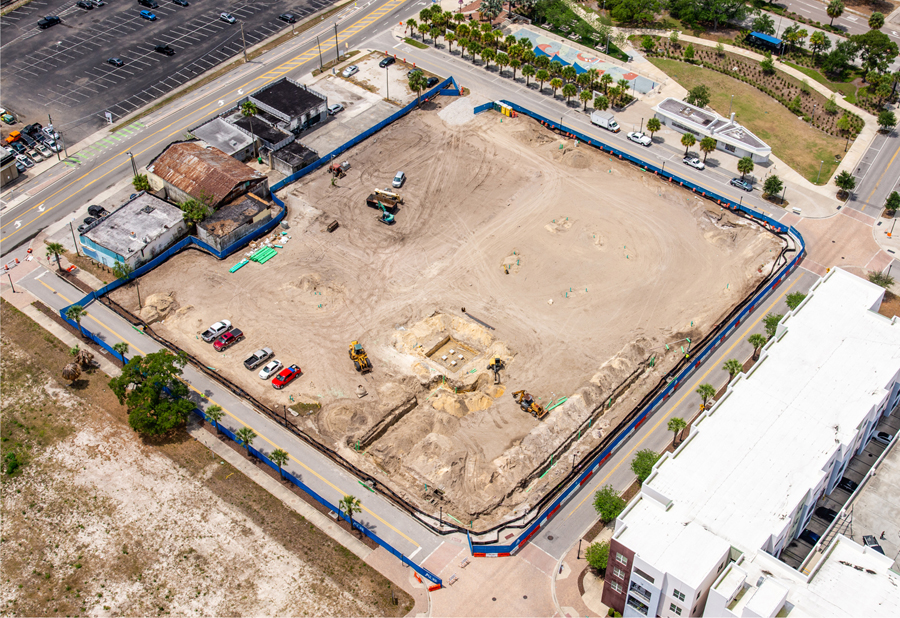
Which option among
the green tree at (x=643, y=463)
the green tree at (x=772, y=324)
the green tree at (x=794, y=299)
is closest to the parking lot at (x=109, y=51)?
the green tree at (x=643, y=463)

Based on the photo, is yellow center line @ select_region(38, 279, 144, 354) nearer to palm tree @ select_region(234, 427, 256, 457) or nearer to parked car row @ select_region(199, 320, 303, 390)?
parked car row @ select_region(199, 320, 303, 390)

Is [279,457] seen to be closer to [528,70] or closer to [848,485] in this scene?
[848,485]

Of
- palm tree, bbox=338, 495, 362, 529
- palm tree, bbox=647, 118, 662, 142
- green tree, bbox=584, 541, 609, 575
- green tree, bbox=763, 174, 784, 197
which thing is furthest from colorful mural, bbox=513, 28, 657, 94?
palm tree, bbox=338, 495, 362, 529

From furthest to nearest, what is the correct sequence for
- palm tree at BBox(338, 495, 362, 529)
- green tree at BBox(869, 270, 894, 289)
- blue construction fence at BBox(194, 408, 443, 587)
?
green tree at BBox(869, 270, 894, 289) < palm tree at BBox(338, 495, 362, 529) < blue construction fence at BBox(194, 408, 443, 587)

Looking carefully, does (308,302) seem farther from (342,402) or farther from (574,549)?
(574,549)

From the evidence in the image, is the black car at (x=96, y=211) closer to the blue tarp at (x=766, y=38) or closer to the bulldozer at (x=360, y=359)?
the bulldozer at (x=360, y=359)

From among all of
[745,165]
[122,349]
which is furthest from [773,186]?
[122,349]
